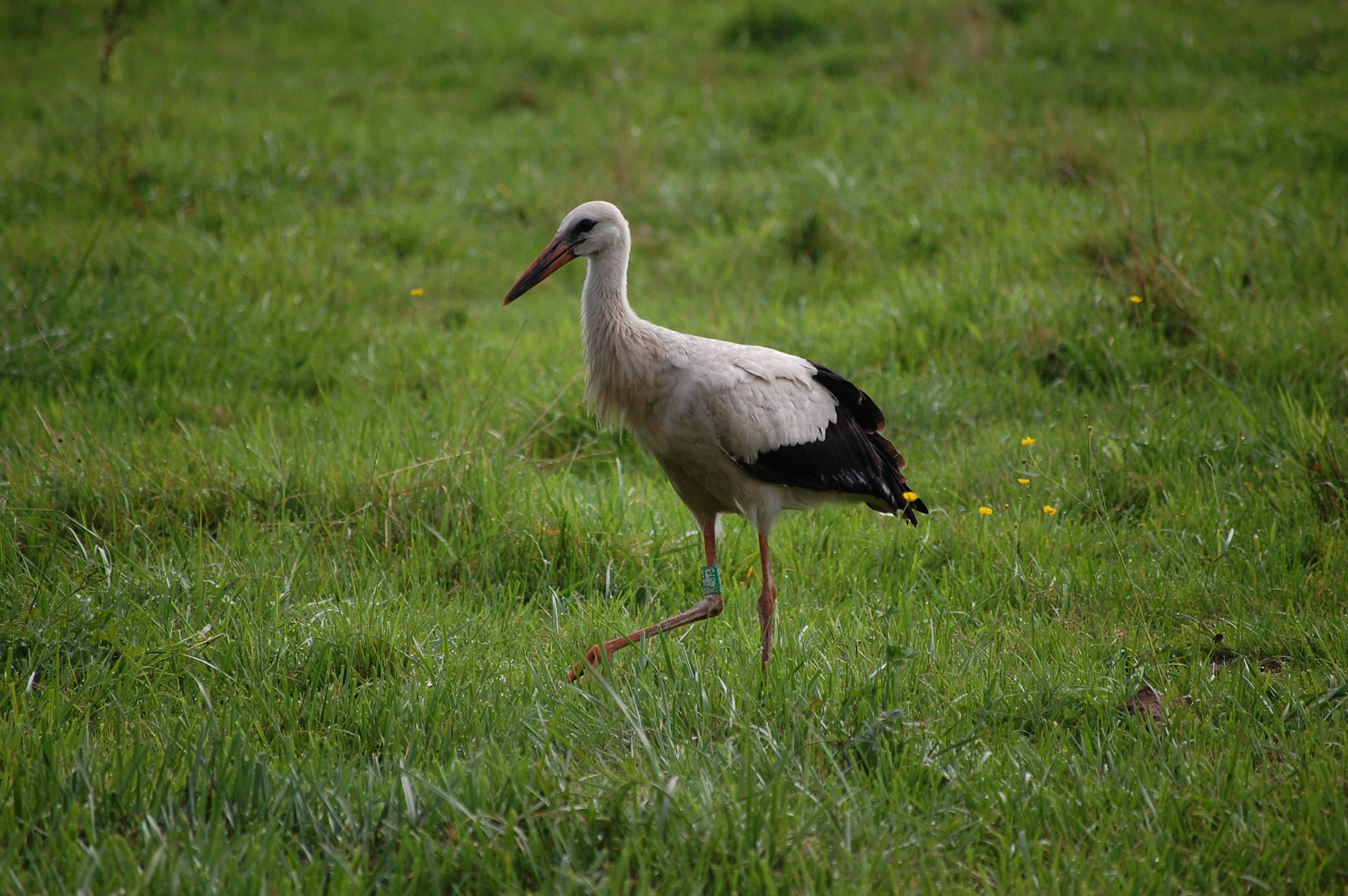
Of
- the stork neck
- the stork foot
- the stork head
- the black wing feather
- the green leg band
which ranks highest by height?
the stork head

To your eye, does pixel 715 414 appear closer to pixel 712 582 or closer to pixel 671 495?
pixel 712 582

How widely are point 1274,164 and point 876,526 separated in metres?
4.97

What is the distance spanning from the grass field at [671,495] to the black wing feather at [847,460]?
15.2 inches

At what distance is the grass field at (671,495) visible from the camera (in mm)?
2527

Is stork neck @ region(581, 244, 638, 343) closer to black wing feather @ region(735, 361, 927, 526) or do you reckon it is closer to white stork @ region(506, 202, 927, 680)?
white stork @ region(506, 202, 927, 680)

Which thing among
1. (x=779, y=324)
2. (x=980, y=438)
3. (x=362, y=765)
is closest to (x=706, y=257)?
(x=779, y=324)

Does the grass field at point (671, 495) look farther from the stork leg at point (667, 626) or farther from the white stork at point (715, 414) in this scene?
the white stork at point (715, 414)

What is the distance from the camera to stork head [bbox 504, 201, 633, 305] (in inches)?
153

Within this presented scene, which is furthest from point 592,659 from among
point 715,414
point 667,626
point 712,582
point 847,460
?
point 847,460

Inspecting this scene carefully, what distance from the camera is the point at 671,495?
476 centimetres

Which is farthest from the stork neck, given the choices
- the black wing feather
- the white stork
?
the black wing feather

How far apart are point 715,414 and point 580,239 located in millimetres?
860

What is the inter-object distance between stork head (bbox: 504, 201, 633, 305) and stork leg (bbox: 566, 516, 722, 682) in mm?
1082

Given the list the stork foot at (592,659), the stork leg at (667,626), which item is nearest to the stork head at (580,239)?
the stork leg at (667,626)
